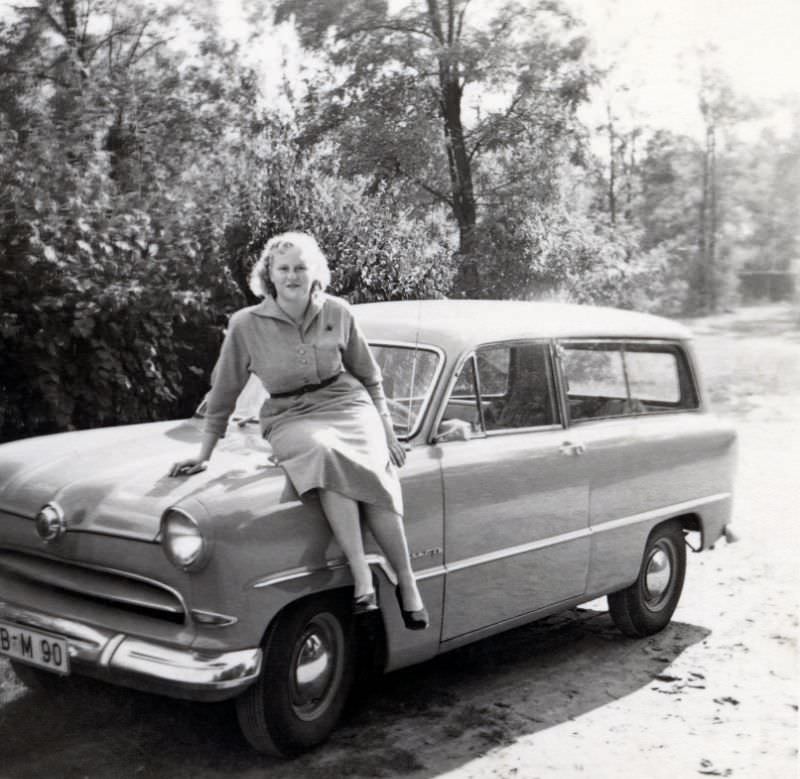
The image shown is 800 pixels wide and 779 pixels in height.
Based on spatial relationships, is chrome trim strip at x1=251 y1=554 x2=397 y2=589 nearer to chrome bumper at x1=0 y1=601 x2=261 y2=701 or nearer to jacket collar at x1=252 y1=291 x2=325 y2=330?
chrome bumper at x1=0 y1=601 x2=261 y2=701

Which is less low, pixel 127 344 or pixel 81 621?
pixel 127 344

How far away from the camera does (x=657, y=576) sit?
5.96 m

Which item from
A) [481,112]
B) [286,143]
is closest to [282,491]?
[286,143]

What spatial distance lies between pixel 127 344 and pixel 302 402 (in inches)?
177

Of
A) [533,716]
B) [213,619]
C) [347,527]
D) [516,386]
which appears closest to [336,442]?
[347,527]

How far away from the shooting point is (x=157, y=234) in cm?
891

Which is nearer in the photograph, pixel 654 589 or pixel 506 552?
pixel 506 552

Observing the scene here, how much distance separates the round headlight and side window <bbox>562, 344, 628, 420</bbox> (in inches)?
92.2

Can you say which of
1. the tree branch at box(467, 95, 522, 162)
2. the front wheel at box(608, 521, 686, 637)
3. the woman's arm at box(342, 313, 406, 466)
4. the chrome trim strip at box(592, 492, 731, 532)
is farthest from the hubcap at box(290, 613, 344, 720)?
the tree branch at box(467, 95, 522, 162)

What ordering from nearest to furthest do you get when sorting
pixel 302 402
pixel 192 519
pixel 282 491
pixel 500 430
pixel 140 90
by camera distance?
pixel 192 519, pixel 282 491, pixel 302 402, pixel 500 430, pixel 140 90

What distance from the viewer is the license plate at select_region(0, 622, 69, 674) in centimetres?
374

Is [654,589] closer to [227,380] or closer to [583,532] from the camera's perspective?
[583,532]

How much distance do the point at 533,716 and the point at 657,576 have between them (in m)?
1.73

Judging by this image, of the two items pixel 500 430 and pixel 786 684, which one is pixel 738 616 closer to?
pixel 786 684
